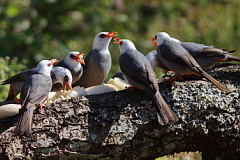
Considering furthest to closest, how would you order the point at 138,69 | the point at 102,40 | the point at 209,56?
the point at 102,40, the point at 209,56, the point at 138,69

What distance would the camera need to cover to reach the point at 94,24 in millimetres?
9219

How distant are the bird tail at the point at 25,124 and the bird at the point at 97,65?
1329 millimetres

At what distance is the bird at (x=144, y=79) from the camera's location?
3414 mm

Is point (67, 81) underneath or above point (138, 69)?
above

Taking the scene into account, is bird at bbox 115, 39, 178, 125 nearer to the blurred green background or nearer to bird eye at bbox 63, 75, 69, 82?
bird eye at bbox 63, 75, 69, 82

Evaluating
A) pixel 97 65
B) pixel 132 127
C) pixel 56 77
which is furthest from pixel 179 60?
pixel 56 77

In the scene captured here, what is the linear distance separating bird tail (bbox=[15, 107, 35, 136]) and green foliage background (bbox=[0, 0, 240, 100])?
16.1 feet

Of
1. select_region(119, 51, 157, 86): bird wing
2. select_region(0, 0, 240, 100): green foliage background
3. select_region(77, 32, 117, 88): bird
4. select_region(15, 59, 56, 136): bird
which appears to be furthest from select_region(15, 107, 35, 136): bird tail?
select_region(0, 0, 240, 100): green foliage background

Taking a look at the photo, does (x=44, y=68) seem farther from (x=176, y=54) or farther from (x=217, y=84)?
(x=217, y=84)

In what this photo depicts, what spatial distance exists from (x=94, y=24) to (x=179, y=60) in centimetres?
563

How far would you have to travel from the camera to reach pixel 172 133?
3.55m

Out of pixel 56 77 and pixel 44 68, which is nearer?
pixel 44 68

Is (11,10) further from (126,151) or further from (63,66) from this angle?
(126,151)

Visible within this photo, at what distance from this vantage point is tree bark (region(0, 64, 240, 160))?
3.29 metres
